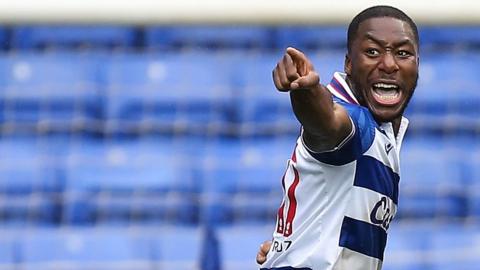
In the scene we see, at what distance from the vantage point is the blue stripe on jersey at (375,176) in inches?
89.3

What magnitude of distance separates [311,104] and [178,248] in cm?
255

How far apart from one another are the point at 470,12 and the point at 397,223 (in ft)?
3.61

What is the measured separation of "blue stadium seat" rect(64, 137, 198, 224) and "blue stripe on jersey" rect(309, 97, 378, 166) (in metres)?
2.40

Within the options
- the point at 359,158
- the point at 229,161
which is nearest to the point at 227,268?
the point at 229,161

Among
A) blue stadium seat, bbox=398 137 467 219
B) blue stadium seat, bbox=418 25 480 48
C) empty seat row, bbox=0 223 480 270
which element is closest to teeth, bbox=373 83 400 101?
empty seat row, bbox=0 223 480 270

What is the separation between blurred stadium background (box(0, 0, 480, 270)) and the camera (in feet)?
14.9

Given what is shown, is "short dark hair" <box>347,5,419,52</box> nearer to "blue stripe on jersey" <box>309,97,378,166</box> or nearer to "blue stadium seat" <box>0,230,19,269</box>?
"blue stripe on jersey" <box>309,97,378,166</box>

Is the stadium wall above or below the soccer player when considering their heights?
above

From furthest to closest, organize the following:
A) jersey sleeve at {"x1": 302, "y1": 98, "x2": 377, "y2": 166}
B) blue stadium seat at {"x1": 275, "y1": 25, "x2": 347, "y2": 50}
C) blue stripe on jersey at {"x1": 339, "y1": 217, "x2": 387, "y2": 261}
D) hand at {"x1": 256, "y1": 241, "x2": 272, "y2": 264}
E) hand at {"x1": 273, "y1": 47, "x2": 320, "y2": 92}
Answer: blue stadium seat at {"x1": 275, "y1": 25, "x2": 347, "y2": 50}
hand at {"x1": 256, "y1": 241, "x2": 272, "y2": 264}
blue stripe on jersey at {"x1": 339, "y1": 217, "x2": 387, "y2": 261}
jersey sleeve at {"x1": 302, "y1": 98, "x2": 377, "y2": 166}
hand at {"x1": 273, "y1": 47, "x2": 320, "y2": 92}

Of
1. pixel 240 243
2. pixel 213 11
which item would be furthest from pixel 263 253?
pixel 240 243

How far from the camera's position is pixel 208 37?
477cm

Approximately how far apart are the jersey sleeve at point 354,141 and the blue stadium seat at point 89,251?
93.8 inches

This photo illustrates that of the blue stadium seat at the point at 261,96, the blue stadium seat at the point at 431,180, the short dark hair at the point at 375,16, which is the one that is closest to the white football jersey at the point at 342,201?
the short dark hair at the point at 375,16

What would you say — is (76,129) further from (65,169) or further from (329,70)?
(329,70)
